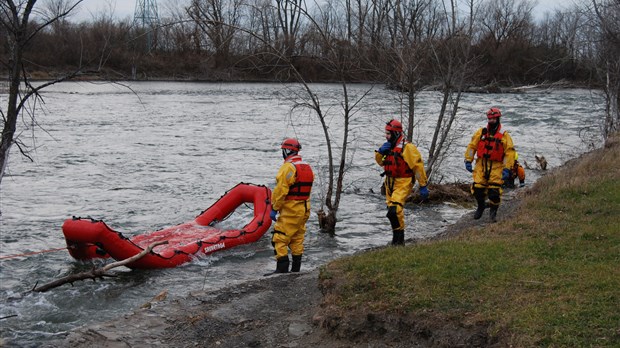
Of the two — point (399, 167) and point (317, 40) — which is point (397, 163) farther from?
point (317, 40)

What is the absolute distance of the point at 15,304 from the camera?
26.3 feet

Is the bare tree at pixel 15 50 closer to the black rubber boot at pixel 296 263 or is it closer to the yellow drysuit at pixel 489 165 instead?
the black rubber boot at pixel 296 263

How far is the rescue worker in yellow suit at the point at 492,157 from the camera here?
10.0 m

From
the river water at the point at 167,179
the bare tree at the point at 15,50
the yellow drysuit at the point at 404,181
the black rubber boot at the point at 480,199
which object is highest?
the bare tree at the point at 15,50

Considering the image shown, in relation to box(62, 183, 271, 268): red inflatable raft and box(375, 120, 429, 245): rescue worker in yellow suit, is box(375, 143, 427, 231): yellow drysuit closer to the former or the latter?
box(375, 120, 429, 245): rescue worker in yellow suit

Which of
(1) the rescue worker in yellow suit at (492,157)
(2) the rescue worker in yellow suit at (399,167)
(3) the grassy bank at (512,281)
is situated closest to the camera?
(3) the grassy bank at (512,281)

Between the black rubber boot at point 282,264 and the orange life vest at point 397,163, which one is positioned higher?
the orange life vest at point 397,163

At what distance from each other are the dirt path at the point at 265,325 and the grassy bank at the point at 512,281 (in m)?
0.16

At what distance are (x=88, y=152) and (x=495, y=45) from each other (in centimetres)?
4054

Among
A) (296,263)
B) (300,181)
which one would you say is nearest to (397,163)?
(300,181)

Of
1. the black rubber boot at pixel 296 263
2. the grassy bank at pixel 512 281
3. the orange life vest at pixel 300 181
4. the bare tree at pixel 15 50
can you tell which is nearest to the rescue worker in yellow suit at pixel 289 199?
the orange life vest at pixel 300 181

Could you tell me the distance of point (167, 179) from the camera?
1734 cm

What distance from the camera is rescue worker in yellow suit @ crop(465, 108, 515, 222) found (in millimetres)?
10047

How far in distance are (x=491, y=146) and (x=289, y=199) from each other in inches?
140
